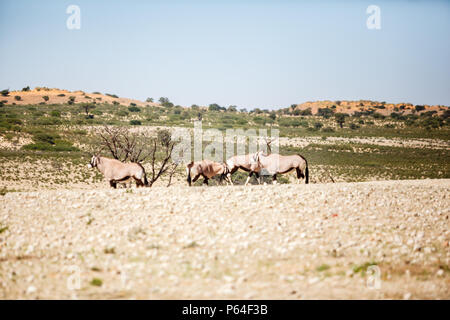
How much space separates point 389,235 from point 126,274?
602 centimetres

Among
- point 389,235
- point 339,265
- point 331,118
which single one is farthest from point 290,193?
point 331,118

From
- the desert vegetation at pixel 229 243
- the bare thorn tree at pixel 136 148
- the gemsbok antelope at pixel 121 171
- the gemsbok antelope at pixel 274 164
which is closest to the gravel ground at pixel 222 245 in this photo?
the desert vegetation at pixel 229 243

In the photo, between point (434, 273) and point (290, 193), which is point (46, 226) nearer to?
point (290, 193)

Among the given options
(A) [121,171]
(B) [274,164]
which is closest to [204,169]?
(B) [274,164]

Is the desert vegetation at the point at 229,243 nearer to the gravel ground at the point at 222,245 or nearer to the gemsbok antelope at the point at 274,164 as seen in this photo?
the gravel ground at the point at 222,245

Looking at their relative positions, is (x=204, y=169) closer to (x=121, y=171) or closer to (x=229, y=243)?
(x=121, y=171)

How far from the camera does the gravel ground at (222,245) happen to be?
742cm

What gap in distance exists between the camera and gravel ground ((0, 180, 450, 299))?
742 cm

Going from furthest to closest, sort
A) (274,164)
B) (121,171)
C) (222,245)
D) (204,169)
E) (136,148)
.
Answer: (136,148) < (274,164) < (204,169) < (121,171) < (222,245)

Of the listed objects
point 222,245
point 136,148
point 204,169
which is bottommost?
point 222,245

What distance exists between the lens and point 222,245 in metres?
9.08

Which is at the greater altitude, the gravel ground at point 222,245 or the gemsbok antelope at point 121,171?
the gemsbok antelope at point 121,171

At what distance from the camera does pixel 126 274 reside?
774 centimetres

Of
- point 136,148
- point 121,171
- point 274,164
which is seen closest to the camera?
point 121,171
